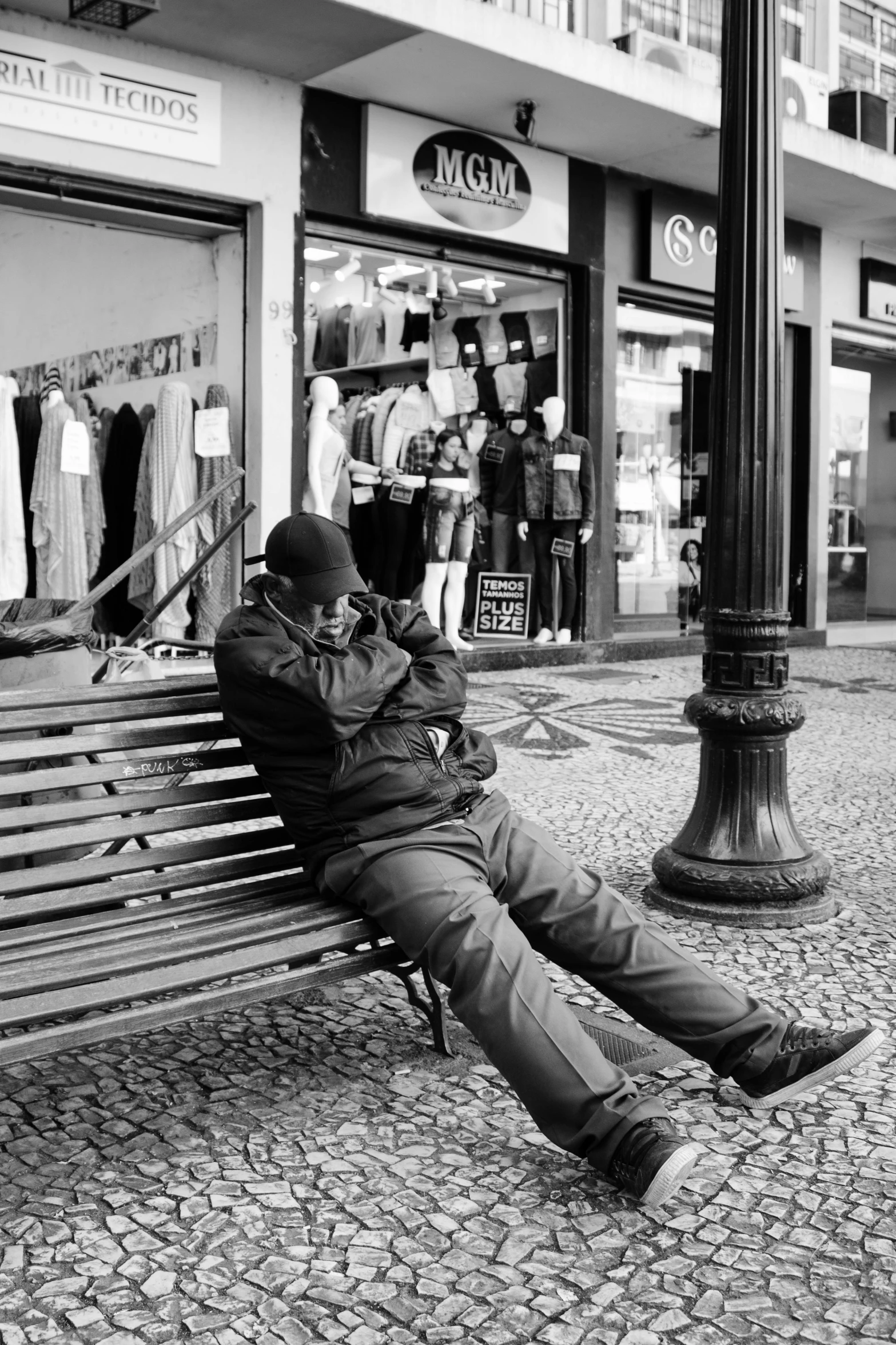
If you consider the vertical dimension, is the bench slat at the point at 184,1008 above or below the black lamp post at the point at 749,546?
below

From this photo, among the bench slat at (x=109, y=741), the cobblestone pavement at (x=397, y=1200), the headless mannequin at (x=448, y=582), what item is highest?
the headless mannequin at (x=448, y=582)

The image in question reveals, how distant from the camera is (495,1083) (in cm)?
321

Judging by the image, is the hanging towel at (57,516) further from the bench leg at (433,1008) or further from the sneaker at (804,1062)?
the sneaker at (804,1062)

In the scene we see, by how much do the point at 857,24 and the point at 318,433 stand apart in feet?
29.5

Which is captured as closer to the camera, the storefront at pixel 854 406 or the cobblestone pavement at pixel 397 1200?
the cobblestone pavement at pixel 397 1200

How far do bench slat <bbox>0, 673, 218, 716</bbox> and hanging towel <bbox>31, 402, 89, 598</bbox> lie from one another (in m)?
6.25

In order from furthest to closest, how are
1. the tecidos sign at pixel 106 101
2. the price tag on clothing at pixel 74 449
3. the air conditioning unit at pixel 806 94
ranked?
the air conditioning unit at pixel 806 94
the price tag on clothing at pixel 74 449
the tecidos sign at pixel 106 101

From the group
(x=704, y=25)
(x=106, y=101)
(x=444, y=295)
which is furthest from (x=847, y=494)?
(x=106, y=101)

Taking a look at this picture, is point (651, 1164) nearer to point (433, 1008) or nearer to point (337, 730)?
point (433, 1008)

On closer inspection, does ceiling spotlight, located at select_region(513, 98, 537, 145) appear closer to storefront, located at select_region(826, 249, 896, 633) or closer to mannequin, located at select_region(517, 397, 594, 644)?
mannequin, located at select_region(517, 397, 594, 644)

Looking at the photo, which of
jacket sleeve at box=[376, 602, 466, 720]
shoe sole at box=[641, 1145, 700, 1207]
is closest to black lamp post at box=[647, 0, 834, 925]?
jacket sleeve at box=[376, 602, 466, 720]

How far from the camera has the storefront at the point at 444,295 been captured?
10523mm

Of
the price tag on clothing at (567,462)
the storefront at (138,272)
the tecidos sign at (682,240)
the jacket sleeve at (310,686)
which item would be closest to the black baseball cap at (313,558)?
the jacket sleeve at (310,686)

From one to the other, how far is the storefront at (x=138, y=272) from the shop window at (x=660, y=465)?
3954 millimetres
